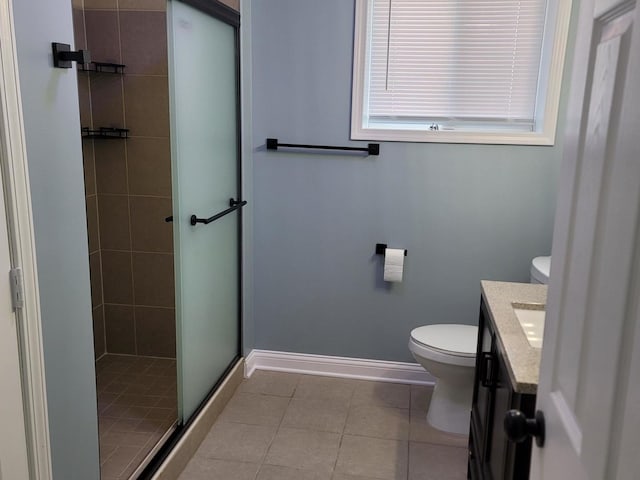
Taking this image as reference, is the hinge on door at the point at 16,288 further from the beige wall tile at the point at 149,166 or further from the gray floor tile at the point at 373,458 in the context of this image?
the beige wall tile at the point at 149,166

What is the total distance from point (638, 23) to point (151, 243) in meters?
2.78

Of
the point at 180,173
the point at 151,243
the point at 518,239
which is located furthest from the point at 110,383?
the point at 518,239

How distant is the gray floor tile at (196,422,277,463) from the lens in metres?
2.52

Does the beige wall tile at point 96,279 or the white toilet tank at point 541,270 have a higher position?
the white toilet tank at point 541,270

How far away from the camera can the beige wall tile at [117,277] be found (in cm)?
320

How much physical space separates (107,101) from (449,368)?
2121 mm

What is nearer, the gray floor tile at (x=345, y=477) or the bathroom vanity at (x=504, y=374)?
the bathroom vanity at (x=504, y=374)

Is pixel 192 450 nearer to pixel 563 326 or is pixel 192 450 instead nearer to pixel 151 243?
pixel 151 243

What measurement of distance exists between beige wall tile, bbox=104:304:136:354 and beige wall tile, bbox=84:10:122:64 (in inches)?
52.0

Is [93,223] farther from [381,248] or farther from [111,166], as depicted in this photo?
[381,248]

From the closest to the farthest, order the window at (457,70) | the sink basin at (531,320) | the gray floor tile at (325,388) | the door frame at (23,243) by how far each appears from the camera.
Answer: the door frame at (23,243) → the sink basin at (531,320) → the window at (457,70) → the gray floor tile at (325,388)

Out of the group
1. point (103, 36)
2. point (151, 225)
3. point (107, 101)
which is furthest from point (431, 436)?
point (103, 36)

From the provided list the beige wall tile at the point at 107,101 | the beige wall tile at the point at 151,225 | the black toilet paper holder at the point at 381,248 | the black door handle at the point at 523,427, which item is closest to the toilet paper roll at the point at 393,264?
the black toilet paper holder at the point at 381,248

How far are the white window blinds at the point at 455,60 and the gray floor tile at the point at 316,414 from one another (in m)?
1.47
